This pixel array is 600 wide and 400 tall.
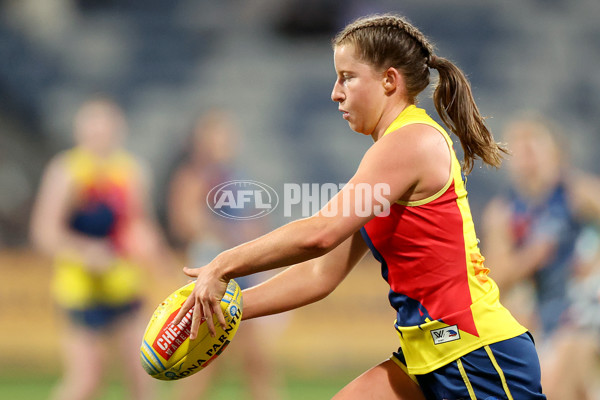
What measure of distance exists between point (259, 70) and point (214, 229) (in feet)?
14.5

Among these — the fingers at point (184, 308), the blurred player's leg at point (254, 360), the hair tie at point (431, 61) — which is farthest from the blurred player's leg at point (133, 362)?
the hair tie at point (431, 61)

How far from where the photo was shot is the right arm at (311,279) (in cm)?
300

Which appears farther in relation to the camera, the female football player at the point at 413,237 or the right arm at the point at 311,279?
the right arm at the point at 311,279

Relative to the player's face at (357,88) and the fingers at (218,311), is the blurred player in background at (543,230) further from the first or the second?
the fingers at (218,311)

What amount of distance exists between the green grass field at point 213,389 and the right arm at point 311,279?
409 centimetres

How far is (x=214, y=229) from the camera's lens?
6.44 meters

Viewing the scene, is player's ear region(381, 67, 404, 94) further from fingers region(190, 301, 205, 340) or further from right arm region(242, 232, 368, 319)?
fingers region(190, 301, 205, 340)

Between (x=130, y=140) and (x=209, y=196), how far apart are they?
3683mm

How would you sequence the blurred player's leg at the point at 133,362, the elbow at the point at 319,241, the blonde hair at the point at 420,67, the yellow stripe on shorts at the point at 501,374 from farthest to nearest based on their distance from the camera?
the blurred player's leg at the point at 133,362 → the blonde hair at the point at 420,67 → the yellow stripe on shorts at the point at 501,374 → the elbow at the point at 319,241

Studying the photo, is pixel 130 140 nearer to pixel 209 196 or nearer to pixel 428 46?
pixel 209 196

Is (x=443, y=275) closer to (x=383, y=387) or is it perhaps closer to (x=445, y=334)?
(x=445, y=334)

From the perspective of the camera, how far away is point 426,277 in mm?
2666

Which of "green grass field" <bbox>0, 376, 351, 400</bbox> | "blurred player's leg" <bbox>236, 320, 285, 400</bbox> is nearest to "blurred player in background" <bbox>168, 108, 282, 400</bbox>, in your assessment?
"blurred player's leg" <bbox>236, 320, 285, 400</bbox>

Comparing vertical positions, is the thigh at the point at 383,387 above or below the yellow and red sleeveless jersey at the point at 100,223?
below
